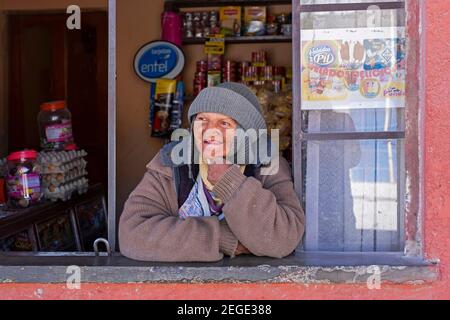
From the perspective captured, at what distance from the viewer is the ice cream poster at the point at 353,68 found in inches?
89.5

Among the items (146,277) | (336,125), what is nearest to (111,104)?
(146,277)

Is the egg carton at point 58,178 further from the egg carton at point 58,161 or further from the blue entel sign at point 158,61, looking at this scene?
→ the blue entel sign at point 158,61

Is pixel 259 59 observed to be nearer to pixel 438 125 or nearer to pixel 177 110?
pixel 177 110

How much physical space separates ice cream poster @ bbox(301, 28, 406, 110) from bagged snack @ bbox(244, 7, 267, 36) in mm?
2994

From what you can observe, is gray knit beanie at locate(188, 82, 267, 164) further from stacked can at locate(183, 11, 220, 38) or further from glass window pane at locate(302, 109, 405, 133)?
stacked can at locate(183, 11, 220, 38)

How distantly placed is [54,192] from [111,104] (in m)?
1.45

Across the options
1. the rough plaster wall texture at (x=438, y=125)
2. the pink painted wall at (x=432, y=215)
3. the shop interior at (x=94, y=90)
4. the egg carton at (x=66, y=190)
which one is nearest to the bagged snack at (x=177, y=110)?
the shop interior at (x=94, y=90)

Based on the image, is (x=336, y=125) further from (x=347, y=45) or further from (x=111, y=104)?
(x=111, y=104)

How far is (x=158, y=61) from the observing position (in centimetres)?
541

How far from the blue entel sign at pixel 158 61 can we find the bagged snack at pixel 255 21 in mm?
622

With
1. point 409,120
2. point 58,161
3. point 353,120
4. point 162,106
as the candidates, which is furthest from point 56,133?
point 409,120

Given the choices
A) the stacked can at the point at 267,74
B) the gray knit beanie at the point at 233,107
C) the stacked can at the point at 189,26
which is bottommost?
the gray knit beanie at the point at 233,107

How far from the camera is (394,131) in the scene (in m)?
2.29

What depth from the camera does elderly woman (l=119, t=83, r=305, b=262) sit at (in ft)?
7.06
